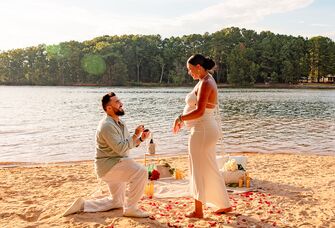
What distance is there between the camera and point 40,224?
6.50 meters

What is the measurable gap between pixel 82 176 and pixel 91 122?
18.3 meters

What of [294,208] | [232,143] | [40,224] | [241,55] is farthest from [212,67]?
[241,55]

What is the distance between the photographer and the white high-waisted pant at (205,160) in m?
6.38

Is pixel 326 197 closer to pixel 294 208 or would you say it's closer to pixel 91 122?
pixel 294 208

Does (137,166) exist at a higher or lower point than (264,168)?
higher

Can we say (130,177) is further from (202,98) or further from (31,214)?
(31,214)

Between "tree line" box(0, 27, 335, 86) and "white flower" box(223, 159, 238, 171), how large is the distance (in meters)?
102

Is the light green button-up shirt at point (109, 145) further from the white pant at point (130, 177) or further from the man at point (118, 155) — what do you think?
the white pant at point (130, 177)

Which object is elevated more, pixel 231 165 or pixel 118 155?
pixel 118 155

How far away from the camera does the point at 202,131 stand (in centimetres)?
638

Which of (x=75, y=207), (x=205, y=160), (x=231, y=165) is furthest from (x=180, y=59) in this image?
Result: (x=205, y=160)

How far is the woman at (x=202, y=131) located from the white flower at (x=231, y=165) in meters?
2.58

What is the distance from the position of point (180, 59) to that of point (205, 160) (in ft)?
374

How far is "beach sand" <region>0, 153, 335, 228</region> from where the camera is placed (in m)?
6.57
